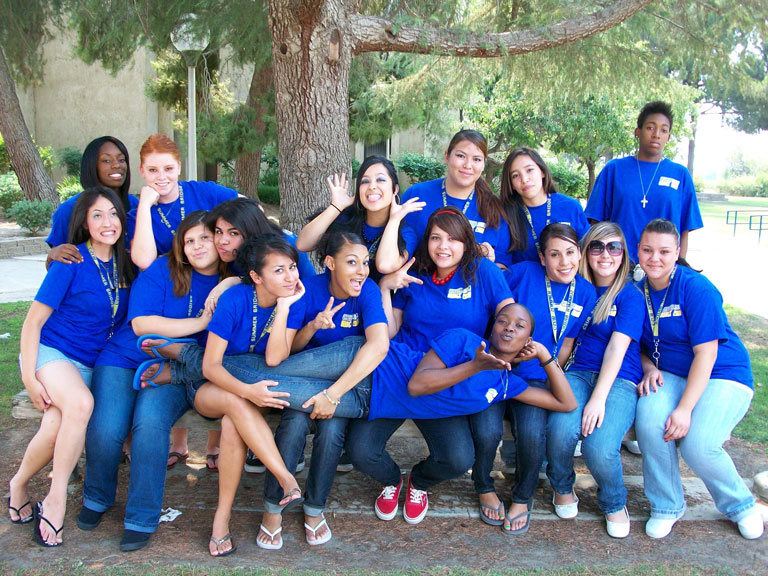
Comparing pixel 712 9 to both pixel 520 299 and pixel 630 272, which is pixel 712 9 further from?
pixel 520 299

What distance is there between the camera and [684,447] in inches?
127

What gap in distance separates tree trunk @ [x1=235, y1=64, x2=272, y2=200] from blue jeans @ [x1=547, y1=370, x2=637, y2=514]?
731 centimetres

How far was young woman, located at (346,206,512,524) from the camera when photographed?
325 centimetres

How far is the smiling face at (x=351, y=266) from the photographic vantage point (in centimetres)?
317

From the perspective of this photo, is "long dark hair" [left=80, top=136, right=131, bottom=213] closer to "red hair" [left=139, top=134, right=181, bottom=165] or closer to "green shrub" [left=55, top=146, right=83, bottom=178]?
"red hair" [left=139, top=134, right=181, bottom=165]

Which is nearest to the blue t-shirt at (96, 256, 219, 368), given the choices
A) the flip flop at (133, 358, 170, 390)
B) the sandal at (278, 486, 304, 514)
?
the flip flop at (133, 358, 170, 390)

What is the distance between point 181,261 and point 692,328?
2.51 m

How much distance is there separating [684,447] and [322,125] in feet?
11.8

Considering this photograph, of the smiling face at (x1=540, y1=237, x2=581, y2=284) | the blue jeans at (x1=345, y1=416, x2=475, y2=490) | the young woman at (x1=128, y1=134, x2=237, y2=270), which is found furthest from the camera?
the young woman at (x1=128, y1=134, x2=237, y2=270)

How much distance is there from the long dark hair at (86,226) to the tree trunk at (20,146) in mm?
10656

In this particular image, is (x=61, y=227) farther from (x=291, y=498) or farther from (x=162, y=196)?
(x=291, y=498)

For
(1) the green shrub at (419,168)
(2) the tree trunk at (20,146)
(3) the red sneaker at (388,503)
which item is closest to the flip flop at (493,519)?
(3) the red sneaker at (388,503)

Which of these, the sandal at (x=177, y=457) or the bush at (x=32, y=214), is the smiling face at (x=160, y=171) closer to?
the sandal at (x=177, y=457)

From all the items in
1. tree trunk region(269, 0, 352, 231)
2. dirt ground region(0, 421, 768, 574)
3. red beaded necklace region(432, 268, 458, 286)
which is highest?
tree trunk region(269, 0, 352, 231)
